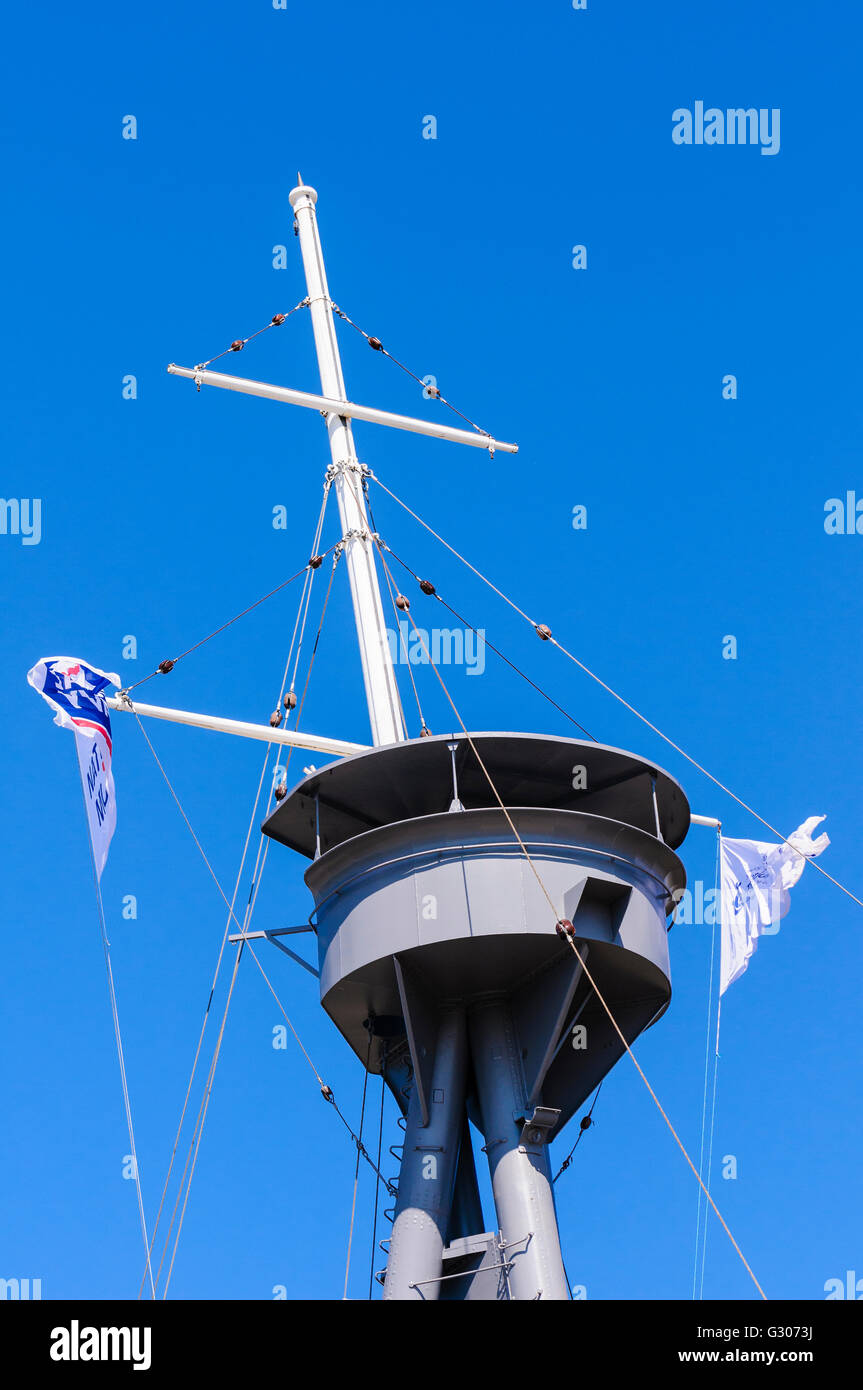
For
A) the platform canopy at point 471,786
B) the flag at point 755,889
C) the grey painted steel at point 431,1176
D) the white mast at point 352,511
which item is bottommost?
the grey painted steel at point 431,1176

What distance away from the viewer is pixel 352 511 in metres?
24.0

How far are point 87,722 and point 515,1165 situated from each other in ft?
24.8

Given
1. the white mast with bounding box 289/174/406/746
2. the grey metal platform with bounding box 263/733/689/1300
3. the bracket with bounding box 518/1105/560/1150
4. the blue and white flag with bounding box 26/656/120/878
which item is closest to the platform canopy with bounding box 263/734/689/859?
the grey metal platform with bounding box 263/733/689/1300

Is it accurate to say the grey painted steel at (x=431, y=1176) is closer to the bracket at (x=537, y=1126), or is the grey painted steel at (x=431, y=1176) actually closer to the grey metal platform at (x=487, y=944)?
the grey metal platform at (x=487, y=944)

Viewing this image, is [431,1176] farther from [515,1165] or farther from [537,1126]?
[537,1126]

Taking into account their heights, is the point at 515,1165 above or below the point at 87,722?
below

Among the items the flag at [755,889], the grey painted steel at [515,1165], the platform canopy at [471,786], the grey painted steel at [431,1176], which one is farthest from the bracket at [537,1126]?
the platform canopy at [471,786]

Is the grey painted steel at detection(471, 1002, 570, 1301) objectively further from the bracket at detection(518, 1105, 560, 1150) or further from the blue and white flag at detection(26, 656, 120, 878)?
the blue and white flag at detection(26, 656, 120, 878)

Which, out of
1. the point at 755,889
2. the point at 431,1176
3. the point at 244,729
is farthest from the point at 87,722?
the point at 755,889

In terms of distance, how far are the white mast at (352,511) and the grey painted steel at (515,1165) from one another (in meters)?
3.86

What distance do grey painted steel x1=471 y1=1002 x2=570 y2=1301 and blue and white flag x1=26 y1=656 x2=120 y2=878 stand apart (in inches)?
206

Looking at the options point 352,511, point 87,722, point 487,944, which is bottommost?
point 487,944

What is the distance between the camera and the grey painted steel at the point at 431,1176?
686 inches

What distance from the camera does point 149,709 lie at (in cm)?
2080
